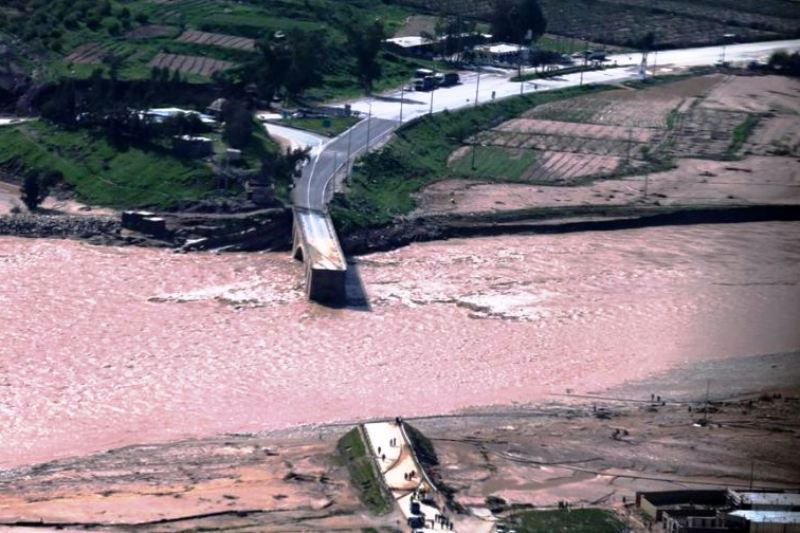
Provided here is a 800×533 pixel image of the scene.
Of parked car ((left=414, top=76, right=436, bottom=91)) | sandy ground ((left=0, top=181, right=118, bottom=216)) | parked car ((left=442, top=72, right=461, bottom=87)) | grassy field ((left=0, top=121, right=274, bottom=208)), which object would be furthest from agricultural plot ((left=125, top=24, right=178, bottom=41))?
sandy ground ((left=0, top=181, right=118, bottom=216))

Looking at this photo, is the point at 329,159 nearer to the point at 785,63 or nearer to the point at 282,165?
the point at 282,165

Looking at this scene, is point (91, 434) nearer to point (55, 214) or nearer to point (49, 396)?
point (49, 396)

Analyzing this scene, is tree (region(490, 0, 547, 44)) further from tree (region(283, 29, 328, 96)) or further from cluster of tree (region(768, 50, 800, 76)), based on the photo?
tree (region(283, 29, 328, 96))

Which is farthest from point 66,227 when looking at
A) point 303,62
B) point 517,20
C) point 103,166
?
point 517,20

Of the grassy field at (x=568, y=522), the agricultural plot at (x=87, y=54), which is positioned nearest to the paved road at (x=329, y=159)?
the agricultural plot at (x=87, y=54)

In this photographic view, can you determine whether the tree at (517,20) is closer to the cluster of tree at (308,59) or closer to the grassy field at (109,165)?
the cluster of tree at (308,59)

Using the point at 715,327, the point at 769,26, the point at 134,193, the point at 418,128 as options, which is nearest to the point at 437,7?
the point at 769,26
